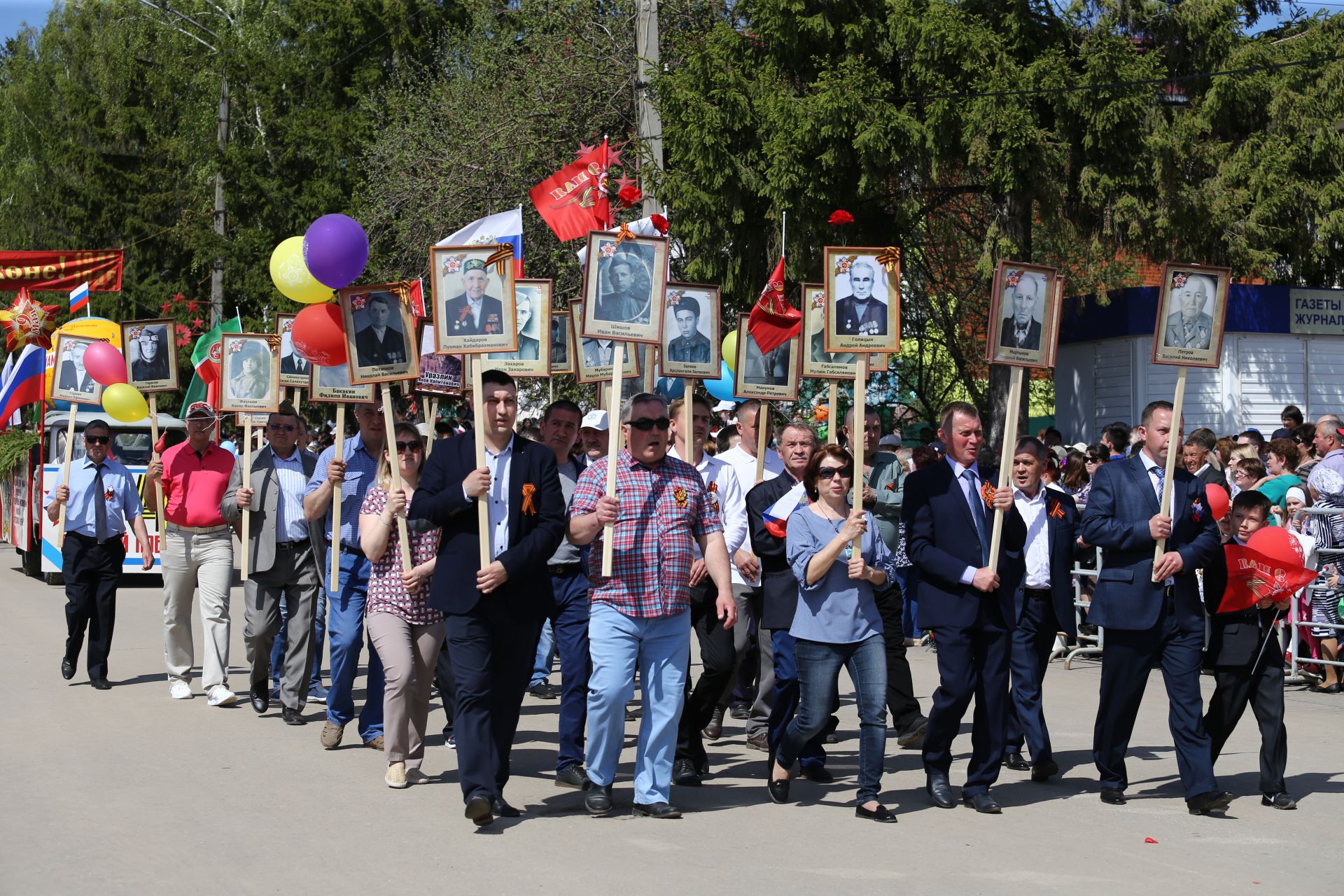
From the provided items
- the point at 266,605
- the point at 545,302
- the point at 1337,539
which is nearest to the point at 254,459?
the point at 266,605

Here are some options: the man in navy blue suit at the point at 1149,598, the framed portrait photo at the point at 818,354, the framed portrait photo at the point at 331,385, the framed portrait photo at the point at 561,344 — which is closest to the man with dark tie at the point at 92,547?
the framed portrait photo at the point at 331,385

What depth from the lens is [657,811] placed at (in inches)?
295

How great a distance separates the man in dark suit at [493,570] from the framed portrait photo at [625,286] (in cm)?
87

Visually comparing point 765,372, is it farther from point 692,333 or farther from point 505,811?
point 505,811

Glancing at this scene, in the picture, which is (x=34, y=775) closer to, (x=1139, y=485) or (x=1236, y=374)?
(x=1139, y=485)

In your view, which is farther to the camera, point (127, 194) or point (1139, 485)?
point (127, 194)

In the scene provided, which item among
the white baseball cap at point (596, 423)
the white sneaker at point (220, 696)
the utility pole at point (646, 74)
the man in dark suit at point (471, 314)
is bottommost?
the white sneaker at point (220, 696)

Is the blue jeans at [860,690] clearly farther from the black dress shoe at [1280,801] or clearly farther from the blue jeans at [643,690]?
the black dress shoe at [1280,801]

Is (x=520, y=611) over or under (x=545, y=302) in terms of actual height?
under

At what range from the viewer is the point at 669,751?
7566mm

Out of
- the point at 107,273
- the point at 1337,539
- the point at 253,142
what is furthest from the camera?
the point at 253,142

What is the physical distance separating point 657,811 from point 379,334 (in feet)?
10.6

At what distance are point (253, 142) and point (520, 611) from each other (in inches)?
1336

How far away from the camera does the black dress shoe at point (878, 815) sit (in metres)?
7.49
